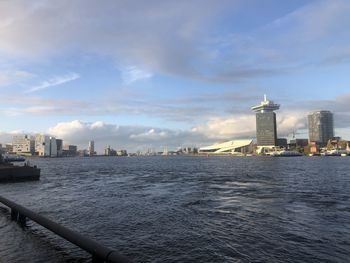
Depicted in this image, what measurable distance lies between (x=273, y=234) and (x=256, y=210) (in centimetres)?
828

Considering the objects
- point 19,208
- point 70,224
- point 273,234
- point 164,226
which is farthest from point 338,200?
point 19,208

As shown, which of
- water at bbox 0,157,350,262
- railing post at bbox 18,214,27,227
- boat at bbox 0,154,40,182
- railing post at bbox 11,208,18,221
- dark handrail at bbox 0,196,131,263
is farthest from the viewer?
boat at bbox 0,154,40,182

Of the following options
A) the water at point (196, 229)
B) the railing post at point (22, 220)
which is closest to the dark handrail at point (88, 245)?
the water at point (196, 229)

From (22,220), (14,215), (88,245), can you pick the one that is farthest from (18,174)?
(88,245)

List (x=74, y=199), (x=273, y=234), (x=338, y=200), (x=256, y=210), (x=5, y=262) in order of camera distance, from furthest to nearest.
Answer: (x=74, y=199), (x=338, y=200), (x=256, y=210), (x=273, y=234), (x=5, y=262)

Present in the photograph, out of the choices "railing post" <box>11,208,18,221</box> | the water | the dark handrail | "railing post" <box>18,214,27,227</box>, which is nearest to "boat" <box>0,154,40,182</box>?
the water

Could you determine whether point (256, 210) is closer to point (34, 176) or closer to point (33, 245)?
point (33, 245)

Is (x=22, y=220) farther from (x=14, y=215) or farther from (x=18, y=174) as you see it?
(x=18, y=174)

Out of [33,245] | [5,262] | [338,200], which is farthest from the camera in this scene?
[338,200]

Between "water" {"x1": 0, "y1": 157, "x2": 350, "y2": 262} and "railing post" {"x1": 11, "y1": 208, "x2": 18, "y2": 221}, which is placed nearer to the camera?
"water" {"x1": 0, "y1": 157, "x2": 350, "y2": 262}

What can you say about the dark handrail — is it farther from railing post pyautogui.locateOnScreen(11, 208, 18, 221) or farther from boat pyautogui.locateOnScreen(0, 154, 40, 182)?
boat pyautogui.locateOnScreen(0, 154, 40, 182)

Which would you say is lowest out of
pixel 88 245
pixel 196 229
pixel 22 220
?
pixel 196 229

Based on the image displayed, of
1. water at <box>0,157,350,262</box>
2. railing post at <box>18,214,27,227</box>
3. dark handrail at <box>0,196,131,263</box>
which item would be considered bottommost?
water at <box>0,157,350,262</box>

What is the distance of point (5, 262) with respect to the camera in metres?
16.2
